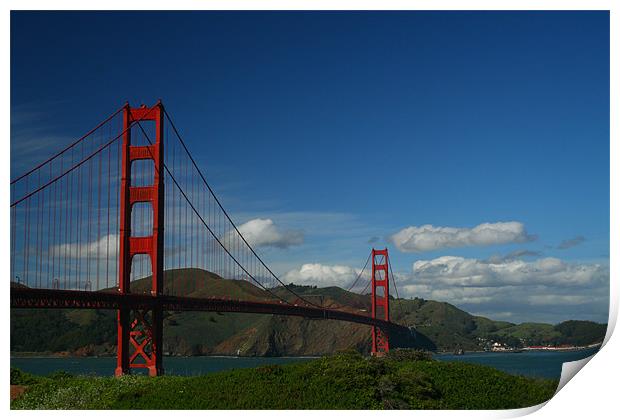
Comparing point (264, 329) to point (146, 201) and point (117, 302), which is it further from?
point (117, 302)

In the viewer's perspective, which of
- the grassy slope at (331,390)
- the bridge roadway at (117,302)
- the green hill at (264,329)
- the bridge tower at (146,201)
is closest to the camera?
the grassy slope at (331,390)

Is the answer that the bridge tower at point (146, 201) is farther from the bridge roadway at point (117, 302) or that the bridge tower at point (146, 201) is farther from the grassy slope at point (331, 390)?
the grassy slope at point (331, 390)

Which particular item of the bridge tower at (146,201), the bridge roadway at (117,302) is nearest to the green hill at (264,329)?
the bridge roadway at (117,302)

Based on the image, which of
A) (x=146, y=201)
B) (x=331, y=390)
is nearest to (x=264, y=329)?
(x=146, y=201)

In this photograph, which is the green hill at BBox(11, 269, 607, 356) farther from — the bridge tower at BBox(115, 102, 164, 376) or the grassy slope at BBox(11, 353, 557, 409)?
the grassy slope at BBox(11, 353, 557, 409)

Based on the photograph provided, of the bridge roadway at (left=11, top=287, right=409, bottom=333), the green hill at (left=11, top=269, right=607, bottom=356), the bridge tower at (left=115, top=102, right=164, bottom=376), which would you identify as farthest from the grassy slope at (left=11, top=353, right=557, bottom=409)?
the green hill at (left=11, top=269, right=607, bottom=356)
